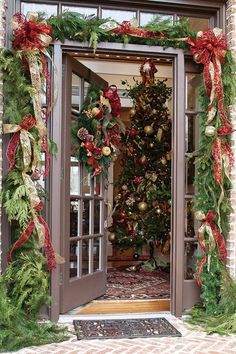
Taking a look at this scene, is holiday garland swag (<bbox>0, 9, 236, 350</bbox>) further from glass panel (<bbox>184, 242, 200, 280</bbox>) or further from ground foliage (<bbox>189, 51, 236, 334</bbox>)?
glass panel (<bbox>184, 242, 200, 280</bbox>)

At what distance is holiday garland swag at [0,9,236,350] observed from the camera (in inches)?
132

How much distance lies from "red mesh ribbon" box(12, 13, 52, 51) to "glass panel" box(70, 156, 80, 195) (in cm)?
118

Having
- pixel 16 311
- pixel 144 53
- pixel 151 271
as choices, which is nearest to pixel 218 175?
pixel 144 53

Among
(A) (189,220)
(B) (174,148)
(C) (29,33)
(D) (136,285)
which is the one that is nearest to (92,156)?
(B) (174,148)

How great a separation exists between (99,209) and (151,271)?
2.12 m

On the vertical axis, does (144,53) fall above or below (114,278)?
above

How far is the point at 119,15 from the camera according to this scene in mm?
3969

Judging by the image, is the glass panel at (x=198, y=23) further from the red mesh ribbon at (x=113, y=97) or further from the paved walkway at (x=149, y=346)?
the paved walkway at (x=149, y=346)

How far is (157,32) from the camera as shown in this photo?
383 centimetres

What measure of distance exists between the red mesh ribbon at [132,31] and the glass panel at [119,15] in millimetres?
192

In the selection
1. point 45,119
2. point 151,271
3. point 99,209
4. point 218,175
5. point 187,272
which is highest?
point 45,119

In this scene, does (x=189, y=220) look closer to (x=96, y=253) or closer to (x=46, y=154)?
(x=96, y=253)

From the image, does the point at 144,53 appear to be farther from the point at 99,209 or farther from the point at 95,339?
the point at 95,339

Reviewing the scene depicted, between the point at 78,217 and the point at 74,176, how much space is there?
407 millimetres
